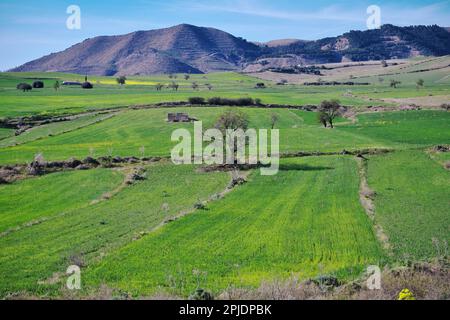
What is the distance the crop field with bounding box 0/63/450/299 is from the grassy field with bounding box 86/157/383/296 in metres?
0.10

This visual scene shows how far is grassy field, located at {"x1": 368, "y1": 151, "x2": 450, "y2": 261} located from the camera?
94.1ft

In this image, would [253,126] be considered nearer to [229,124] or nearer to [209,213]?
[229,124]

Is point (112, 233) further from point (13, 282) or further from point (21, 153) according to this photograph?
point (21, 153)

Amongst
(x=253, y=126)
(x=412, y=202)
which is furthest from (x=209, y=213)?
(x=253, y=126)

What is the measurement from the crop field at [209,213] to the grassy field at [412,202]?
0.37ft

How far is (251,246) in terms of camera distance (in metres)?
29.1

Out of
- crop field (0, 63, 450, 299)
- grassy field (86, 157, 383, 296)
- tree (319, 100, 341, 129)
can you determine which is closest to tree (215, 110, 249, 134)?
A: crop field (0, 63, 450, 299)

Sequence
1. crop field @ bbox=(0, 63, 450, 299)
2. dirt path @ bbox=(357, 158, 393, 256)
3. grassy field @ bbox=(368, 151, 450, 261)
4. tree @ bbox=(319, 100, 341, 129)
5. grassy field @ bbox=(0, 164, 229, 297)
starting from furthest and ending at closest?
tree @ bbox=(319, 100, 341, 129)
dirt path @ bbox=(357, 158, 393, 256)
grassy field @ bbox=(368, 151, 450, 261)
grassy field @ bbox=(0, 164, 229, 297)
crop field @ bbox=(0, 63, 450, 299)

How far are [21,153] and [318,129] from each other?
4997 cm

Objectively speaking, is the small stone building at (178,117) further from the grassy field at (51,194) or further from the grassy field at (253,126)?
the grassy field at (51,194)

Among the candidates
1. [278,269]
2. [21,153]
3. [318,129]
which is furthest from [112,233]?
[318,129]

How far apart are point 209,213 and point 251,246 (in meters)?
8.60

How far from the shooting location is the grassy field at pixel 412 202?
28.7 metres

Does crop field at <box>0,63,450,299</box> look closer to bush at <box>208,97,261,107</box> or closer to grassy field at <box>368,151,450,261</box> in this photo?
grassy field at <box>368,151,450,261</box>
